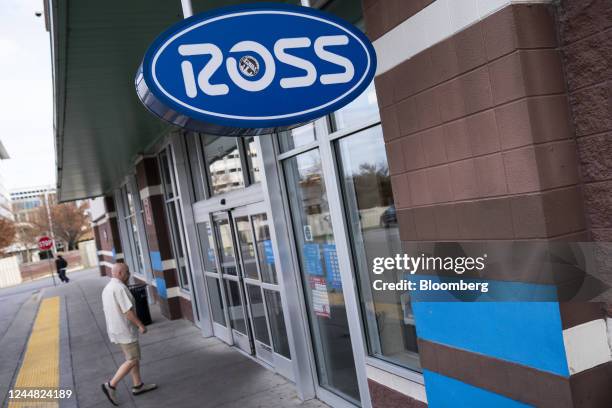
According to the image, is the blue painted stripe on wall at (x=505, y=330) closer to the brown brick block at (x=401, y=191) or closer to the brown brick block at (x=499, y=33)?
the brown brick block at (x=401, y=191)

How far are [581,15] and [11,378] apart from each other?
371 inches

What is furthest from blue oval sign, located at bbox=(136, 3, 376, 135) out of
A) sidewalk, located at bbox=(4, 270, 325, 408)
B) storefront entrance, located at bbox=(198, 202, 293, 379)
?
sidewalk, located at bbox=(4, 270, 325, 408)

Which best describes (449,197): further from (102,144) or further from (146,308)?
(146,308)

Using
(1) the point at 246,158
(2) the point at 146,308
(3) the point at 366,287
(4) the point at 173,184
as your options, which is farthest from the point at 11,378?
(3) the point at 366,287

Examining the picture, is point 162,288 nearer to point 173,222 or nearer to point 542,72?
point 173,222

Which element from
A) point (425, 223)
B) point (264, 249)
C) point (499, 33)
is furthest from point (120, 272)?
point (499, 33)

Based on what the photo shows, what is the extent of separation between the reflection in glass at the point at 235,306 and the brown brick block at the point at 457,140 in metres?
5.30

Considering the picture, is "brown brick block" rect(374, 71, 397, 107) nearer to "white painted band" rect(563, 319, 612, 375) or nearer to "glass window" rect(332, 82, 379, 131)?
"glass window" rect(332, 82, 379, 131)

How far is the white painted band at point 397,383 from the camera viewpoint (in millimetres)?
3463

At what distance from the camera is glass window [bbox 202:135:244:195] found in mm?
6789

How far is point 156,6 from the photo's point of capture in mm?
4055

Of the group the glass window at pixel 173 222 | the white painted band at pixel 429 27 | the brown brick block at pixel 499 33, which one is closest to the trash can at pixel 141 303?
the glass window at pixel 173 222

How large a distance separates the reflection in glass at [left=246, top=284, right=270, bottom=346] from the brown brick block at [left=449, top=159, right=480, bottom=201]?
4.35 m

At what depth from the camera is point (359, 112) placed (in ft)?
12.8
